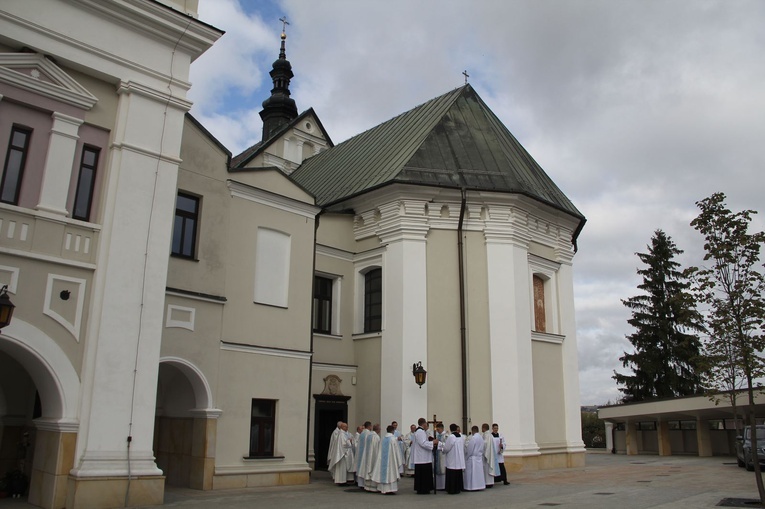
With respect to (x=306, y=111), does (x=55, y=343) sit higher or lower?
lower

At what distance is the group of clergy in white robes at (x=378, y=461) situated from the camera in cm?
1409

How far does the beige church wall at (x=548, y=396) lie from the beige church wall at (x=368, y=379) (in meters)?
4.78

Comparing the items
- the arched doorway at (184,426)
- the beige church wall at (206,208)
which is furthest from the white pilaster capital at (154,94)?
the arched doorway at (184,426)

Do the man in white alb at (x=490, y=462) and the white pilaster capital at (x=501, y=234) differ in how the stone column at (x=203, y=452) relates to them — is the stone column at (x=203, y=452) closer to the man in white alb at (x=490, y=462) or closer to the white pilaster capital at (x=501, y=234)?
the man in white alb at (x=490, y=462)

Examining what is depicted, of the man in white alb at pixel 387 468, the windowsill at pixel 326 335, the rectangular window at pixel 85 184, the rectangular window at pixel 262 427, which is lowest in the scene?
the man in white alb at pixel 387 468

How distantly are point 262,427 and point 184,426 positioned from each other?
5.72ft

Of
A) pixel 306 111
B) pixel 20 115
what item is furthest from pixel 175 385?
pixel 306 111

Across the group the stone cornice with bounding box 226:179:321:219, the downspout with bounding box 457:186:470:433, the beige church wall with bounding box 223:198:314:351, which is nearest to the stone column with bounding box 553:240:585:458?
the downspout with bounding box 457:186:470:433

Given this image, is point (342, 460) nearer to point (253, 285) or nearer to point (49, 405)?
point (253, 285)

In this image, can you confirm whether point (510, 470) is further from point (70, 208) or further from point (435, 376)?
point (70, 208)

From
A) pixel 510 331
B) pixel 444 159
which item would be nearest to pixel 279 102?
pixel 444 159

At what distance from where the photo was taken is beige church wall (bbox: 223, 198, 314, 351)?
15.3m

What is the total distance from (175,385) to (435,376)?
719cm

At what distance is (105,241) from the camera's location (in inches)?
441
